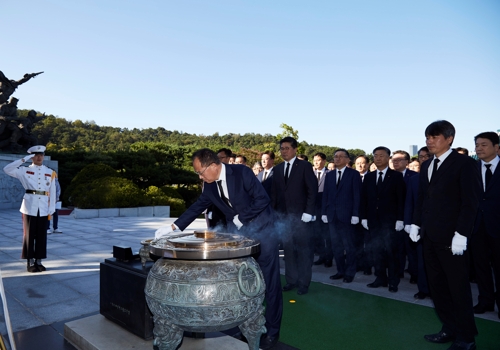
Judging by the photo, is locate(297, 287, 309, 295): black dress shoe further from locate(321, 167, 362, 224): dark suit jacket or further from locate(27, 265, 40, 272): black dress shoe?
locate(27, 265, 40, 272): black dress shoe

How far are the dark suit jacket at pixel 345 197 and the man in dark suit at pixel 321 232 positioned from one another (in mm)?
777

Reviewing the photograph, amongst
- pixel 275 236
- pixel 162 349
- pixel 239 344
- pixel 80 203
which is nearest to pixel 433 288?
pixel 275 236

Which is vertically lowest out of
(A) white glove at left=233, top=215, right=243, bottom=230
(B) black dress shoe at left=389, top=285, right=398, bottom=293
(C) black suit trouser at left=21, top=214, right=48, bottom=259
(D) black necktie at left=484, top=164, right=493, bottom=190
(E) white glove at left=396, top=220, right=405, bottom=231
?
(B) black dress shoe at left=389, top=285, right=398, bottom=293

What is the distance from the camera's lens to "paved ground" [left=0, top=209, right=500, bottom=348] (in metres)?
4.15

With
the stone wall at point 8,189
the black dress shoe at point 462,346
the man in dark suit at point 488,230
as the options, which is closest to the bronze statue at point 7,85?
the stone wall at point 8,189

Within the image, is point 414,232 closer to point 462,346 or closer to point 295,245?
point 462,346

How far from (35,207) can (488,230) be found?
6408mm

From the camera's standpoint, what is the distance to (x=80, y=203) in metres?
14.4

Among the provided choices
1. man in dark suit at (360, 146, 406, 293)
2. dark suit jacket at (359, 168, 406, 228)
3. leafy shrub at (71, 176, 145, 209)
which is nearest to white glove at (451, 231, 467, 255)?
man in dark suit at (360, 146, 406, 293)

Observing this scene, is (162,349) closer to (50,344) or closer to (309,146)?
(50,344)

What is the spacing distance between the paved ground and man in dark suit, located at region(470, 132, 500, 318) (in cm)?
25

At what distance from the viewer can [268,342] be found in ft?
11.1

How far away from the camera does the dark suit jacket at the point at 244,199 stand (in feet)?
10.5

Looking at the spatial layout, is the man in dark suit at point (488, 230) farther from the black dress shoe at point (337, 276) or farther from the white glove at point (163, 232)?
the white glove at point (163, 232)
